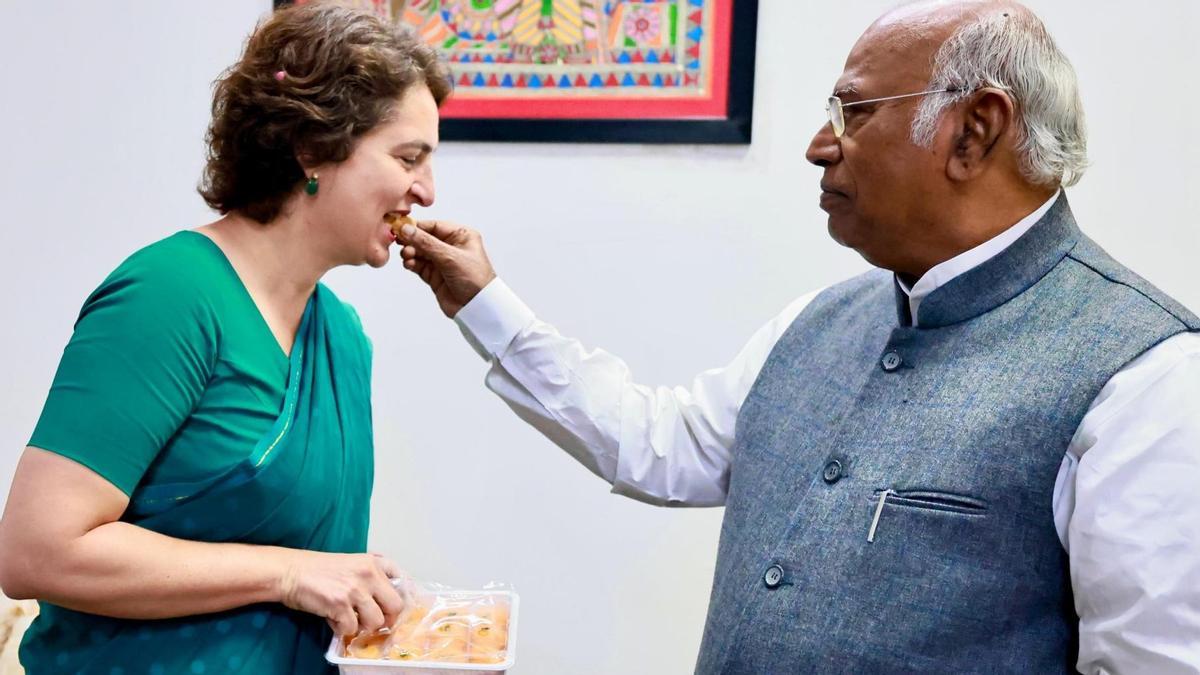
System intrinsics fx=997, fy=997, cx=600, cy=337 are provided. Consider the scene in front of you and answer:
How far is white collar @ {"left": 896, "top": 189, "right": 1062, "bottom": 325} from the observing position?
43.7 inches

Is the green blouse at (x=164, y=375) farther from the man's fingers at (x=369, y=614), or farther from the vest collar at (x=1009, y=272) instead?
the vest collar at (x=1009, y=272)

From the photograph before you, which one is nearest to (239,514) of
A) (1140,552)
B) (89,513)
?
(89,513)

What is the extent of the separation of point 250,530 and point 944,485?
0.76 m

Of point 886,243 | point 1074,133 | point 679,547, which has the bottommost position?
point 679,547

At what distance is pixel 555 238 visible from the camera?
6.41ft

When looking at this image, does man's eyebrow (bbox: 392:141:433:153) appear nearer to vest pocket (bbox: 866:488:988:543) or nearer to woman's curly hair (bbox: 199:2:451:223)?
woman's curly hair (bbox: 199:2:451:223)

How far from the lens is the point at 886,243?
1166 mm

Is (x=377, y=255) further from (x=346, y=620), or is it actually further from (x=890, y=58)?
(x=890, y=58)

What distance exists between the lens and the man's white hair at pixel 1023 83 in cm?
108

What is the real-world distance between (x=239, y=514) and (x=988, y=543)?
2.63ft

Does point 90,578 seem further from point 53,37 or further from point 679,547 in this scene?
point 53,37

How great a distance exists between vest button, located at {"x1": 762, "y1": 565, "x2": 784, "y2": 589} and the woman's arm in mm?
418

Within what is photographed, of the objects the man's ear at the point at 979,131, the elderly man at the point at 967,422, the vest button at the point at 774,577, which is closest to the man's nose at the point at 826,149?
the elderly man at the point at 967,422

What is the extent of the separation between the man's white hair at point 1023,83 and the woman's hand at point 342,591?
0.78 m
